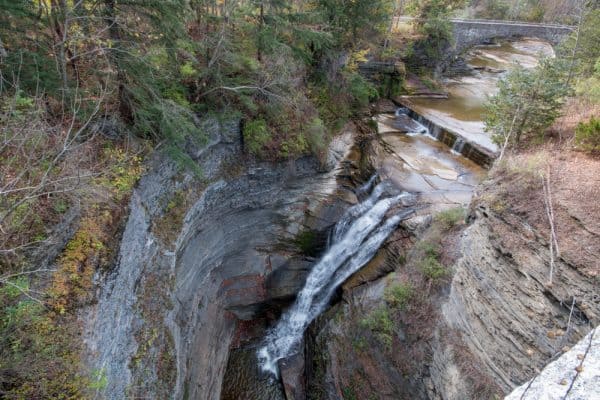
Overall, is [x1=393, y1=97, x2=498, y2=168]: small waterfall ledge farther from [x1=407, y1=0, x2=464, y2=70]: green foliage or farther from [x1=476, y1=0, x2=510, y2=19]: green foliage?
[x1=476, y1=0, x2=510, y2=19]: green foliage

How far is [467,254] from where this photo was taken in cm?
779

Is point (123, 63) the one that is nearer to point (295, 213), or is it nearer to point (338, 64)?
point (295, 213)

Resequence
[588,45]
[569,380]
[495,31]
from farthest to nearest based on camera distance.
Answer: [495,31], [588,45], [569,380]

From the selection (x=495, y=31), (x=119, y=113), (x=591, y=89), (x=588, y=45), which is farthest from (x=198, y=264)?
(x=495, y=31)

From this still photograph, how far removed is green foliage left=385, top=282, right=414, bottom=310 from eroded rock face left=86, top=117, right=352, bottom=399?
13.9 feet

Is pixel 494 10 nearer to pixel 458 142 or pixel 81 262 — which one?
pixel 458 142

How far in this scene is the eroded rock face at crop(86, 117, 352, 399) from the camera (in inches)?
262

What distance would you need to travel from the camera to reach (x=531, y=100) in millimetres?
8414

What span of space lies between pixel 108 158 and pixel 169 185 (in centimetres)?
206

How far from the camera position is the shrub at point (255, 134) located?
1173 cm

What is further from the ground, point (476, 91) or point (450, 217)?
point (476, 91)

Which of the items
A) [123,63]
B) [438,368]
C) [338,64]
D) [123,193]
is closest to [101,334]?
[123,193]

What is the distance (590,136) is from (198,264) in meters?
10.9

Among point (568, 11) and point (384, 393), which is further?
point (568, 11)
